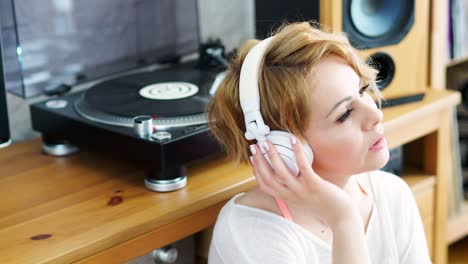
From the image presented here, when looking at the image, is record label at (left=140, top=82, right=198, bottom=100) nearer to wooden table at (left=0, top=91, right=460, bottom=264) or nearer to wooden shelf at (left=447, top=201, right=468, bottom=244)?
wooden table at (left=0, top=91, right=460, bottom=264)

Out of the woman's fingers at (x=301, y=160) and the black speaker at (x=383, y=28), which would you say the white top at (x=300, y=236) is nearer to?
the woman's fingers at (x=301, y=160)

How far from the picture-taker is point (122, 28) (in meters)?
1.63

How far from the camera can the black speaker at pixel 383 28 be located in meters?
1.50

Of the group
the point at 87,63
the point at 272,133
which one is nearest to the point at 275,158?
the point at 272,133

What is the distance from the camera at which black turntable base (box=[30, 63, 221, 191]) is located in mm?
1263

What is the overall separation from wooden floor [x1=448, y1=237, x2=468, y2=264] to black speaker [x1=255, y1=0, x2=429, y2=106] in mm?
619

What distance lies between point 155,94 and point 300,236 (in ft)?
1.45

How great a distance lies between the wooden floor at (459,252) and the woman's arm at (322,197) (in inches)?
42.2

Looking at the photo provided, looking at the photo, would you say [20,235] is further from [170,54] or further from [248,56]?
[170,54]

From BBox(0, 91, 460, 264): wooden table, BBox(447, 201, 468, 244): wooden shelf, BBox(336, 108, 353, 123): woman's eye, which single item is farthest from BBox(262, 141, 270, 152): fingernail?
BBox(447, 201, 468, 244): wooden shelf

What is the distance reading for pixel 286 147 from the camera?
1.06 meters

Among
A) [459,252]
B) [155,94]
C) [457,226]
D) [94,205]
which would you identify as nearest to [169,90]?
[155,94]

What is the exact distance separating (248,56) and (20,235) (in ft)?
1.36

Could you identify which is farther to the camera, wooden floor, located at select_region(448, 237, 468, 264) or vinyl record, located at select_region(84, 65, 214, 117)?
wooden floor, located at select_region(448, 237, 468, 264)
